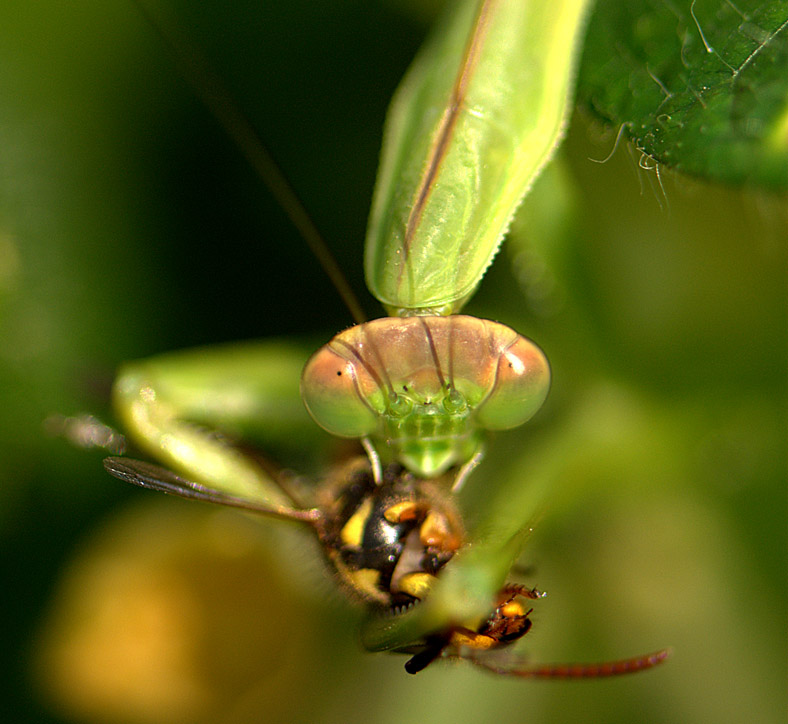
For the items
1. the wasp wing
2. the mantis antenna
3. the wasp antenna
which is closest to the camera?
the wasp antenna

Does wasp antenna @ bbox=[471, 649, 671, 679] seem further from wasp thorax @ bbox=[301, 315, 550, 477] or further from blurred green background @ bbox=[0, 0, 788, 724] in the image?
blurred green background @ bbox=[0, 0, 788, 724]

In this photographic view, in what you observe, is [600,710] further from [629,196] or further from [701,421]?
[629,196]

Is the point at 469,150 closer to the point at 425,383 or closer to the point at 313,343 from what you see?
the point at 425,383

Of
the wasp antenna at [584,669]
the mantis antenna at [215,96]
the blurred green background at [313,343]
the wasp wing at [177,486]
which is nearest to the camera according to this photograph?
the wasp antenna at [584,669]

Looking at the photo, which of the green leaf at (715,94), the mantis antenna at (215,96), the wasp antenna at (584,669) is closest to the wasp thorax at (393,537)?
the wasp antenna at (584,669)

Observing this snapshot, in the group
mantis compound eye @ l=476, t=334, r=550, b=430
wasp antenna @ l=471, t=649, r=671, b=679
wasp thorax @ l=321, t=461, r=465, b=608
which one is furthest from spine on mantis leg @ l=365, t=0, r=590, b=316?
wasp antenna @ l=471, t=649, r=671, b=679

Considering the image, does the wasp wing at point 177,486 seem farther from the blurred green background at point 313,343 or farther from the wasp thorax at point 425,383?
the blurred green background at point 313,343

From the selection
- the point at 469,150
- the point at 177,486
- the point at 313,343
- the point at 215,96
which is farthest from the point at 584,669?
the point at 215,96

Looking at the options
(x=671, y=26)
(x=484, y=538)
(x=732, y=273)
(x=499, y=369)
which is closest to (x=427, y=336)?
(x=499, y=369)
